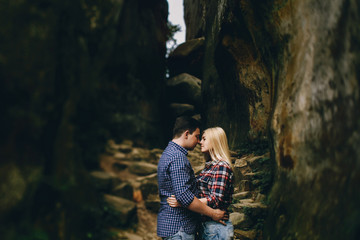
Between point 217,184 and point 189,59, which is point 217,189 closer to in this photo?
point 217,184

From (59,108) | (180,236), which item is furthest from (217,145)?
(59,108)

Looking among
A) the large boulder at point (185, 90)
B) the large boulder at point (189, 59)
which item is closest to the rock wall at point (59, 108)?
the large boulder at point (185, 90)

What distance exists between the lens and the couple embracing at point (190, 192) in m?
1.98

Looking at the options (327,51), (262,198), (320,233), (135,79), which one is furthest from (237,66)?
(320,233)

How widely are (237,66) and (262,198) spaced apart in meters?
2.93

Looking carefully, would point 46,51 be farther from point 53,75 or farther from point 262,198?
point 262,198

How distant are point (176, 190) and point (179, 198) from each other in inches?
2.5

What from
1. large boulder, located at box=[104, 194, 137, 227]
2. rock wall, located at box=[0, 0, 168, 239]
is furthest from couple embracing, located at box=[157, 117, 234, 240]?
rock wall, located at box=[0, 0, 168, 239]

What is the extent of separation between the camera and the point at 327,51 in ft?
7.41

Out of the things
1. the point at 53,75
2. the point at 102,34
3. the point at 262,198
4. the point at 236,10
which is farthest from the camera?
the point at 236,10

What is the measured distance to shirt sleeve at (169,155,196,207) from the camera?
1.93 m

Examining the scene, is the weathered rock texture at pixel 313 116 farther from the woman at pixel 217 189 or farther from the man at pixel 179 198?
the man at pixel 179 198

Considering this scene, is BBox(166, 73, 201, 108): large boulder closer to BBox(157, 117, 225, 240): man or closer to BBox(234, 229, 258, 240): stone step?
BBox(234, 229, 258, 240): stone step

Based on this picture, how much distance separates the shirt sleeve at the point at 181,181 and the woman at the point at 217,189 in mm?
126
